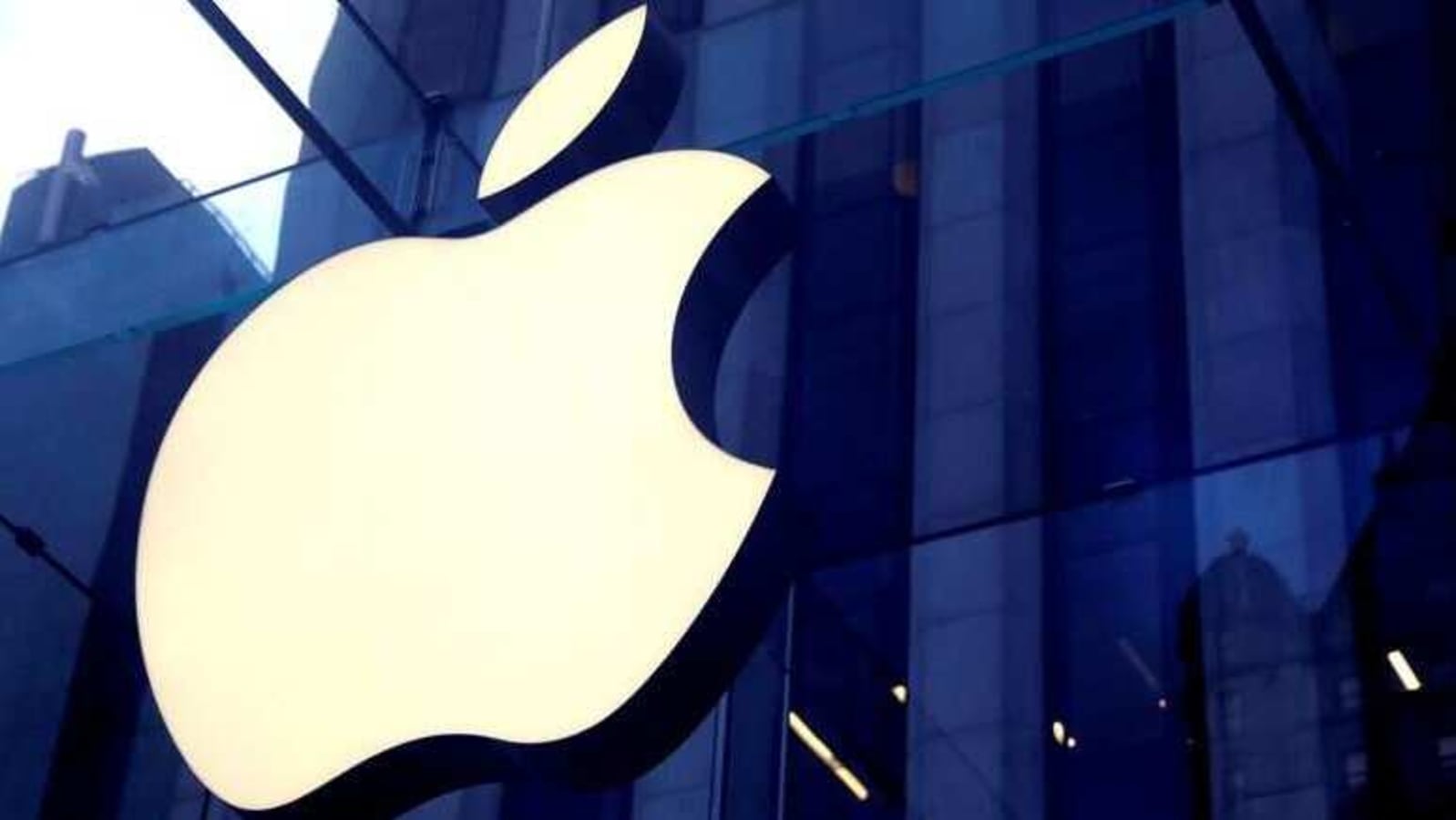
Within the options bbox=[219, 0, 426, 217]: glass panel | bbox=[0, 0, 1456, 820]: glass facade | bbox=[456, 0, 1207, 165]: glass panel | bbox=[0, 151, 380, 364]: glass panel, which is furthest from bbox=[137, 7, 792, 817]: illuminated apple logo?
bbox=[219, 0, 426, 217]: glass panel

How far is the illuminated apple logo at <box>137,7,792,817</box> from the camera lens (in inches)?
176

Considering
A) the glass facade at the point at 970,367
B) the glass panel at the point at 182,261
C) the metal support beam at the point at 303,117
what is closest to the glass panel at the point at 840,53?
the glass facade at the point at 970,367

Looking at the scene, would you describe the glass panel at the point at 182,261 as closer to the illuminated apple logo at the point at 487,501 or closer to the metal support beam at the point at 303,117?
the metal support beam at the point at 303,117

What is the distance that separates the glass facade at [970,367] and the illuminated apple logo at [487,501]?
2235mm

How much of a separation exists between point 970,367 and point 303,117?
2.36m

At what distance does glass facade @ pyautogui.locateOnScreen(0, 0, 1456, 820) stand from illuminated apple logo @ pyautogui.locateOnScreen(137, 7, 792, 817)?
7.33 ft

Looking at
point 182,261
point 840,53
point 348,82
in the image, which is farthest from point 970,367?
point 182,261

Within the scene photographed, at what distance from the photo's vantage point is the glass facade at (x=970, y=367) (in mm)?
7238

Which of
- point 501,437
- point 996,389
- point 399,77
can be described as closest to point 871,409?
point 996,389

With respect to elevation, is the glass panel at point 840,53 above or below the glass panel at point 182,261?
above

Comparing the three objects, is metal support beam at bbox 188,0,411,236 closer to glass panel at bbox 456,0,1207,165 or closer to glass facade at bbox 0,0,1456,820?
glass facade at bbox 0,0,1456,820

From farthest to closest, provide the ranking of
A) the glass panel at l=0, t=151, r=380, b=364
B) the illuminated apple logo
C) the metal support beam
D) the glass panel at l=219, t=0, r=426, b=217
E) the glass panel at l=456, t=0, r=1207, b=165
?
the glass panel at l=219, t=0, r=426, b=217, the glass panel at l=0, t=151, r=380, b=364, the metal support beam, the glass panel at l=456, t=0, r=1207, b=165, the illuminated apple logo

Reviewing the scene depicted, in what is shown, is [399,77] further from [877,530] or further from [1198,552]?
[1198,552]

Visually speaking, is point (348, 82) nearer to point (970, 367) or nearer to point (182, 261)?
point (182, 261)
